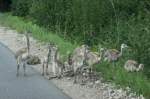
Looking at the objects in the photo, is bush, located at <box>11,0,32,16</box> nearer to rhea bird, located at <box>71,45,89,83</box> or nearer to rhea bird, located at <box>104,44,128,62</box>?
rhea bird, located at <box>104,44,128,62</box>

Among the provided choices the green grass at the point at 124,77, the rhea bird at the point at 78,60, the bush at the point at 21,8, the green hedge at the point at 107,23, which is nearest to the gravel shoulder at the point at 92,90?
the green grass at the point at 124,77

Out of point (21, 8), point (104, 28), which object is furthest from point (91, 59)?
point (21, 8)

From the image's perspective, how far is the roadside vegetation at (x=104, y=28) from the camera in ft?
36.1

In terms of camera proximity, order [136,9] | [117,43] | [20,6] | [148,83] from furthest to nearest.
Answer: [20,6]
[136,9]
[117,43]
[148,83]

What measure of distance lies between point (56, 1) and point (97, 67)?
9.60 meters

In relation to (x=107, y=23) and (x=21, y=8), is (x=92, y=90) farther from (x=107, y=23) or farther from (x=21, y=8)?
(x=21, y=8)

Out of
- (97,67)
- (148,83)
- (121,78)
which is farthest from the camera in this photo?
(97,67)

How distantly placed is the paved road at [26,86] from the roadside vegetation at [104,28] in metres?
1.25

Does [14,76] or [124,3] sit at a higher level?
[124,3]

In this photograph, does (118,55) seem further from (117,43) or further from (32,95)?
(32,95)

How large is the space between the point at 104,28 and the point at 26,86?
5.77 m

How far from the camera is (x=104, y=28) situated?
52.6 feet

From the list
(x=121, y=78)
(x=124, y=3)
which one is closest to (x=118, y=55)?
(x=121, y=78)

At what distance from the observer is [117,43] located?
556 inches
